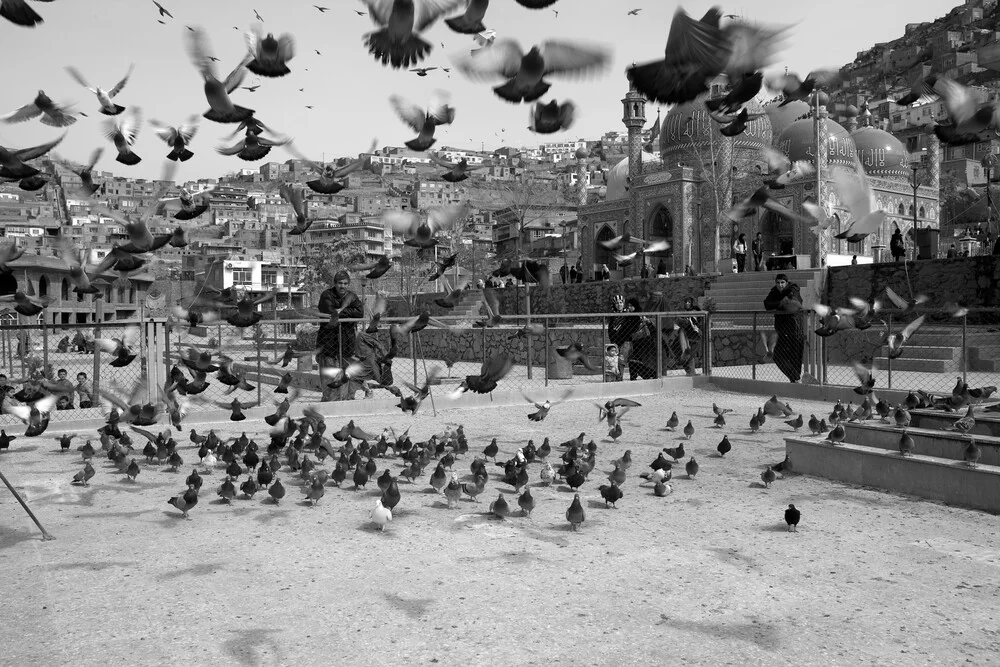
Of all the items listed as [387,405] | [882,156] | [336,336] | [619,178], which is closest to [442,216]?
[387,405]

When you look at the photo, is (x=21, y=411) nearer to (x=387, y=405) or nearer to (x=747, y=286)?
(x=387, y=405)

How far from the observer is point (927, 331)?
16266 mm

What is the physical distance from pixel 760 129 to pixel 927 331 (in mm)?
27488

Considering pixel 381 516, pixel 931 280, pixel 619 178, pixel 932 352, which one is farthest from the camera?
pixel 619 178

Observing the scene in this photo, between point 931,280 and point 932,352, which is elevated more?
point 931,280

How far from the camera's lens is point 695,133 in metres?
41.5

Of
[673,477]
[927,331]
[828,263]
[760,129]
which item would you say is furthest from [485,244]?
[673,477]

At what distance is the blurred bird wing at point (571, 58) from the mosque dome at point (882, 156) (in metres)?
43.2

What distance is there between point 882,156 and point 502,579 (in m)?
44.7

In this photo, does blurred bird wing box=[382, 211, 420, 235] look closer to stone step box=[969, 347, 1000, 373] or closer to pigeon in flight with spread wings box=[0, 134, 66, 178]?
pigeon in flight with spread wings box=[0, 134, 66, 178]

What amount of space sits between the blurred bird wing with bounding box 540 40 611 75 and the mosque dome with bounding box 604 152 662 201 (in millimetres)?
45186

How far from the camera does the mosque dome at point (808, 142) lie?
38844 mm

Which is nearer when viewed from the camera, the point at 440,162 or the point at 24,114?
the point at 24,114

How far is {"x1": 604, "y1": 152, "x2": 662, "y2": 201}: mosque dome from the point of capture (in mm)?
48812
